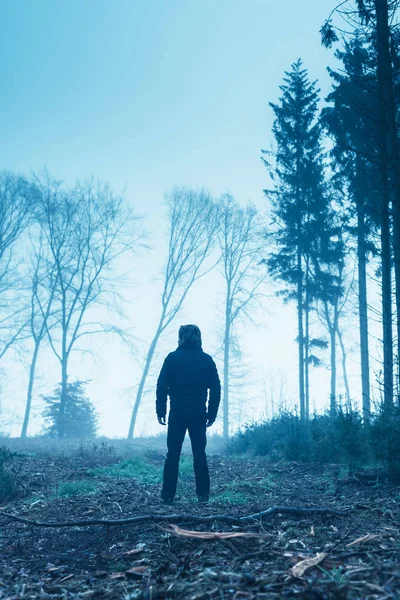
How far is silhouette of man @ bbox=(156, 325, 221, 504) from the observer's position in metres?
5.81

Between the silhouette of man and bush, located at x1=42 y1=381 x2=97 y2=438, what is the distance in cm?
2227

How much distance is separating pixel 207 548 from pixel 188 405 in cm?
243

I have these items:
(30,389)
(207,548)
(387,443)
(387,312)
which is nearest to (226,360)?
(30,389)

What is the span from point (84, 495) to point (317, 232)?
15.9 meters

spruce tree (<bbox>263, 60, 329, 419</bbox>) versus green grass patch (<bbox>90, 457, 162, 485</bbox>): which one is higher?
spruce tree (<bbox>263, 60, 329, 419</bbox>)

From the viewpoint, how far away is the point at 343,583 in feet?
8.14

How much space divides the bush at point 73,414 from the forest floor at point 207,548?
68.8 ft

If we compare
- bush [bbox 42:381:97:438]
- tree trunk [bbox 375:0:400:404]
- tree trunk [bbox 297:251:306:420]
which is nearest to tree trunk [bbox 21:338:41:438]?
bush [bbox 42:381:97:438]

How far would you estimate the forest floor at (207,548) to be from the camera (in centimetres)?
267

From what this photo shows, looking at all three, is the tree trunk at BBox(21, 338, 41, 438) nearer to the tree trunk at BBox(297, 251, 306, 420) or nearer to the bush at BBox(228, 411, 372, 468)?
the bush at BBox(228, 411, 372, 468)

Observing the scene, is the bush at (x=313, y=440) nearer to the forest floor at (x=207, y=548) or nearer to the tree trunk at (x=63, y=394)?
the forest floor at (x=207, y=548)

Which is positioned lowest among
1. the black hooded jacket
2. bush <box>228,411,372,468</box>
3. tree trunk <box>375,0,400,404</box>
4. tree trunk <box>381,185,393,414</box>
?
bush <box>228,411,372,468</box>

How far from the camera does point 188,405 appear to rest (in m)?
5.83

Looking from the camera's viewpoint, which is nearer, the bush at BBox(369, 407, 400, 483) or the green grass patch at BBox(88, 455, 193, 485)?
the bush at BBox(369, 407, 400, 483)
